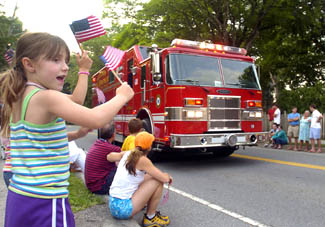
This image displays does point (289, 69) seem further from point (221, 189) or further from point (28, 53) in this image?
point (28, 53)

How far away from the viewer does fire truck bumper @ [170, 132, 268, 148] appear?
7078 mm

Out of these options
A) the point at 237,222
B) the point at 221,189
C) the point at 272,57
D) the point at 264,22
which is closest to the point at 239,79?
the point at 221,189

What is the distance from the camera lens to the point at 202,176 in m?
6.71

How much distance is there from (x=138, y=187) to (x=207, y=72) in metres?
4.59

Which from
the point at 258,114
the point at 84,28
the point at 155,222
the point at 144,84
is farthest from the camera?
the point at 144,84

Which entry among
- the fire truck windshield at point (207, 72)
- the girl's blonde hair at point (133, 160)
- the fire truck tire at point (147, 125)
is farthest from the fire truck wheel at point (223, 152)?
the girl's blonde hair at point (133, 160)

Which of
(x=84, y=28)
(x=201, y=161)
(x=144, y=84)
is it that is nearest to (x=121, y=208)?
(x=84, y=28)

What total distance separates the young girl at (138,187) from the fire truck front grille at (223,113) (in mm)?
4050

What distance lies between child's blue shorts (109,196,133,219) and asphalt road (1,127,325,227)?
22.8 inches

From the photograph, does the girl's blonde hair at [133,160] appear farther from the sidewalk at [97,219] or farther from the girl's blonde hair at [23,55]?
the girl's blonde hair at [23,55]

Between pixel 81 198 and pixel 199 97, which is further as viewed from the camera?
pixel 199 97

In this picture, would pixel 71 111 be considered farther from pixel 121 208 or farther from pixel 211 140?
pixel 211 140

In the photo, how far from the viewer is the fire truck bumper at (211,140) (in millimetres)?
7078

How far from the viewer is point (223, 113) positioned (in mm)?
7727
